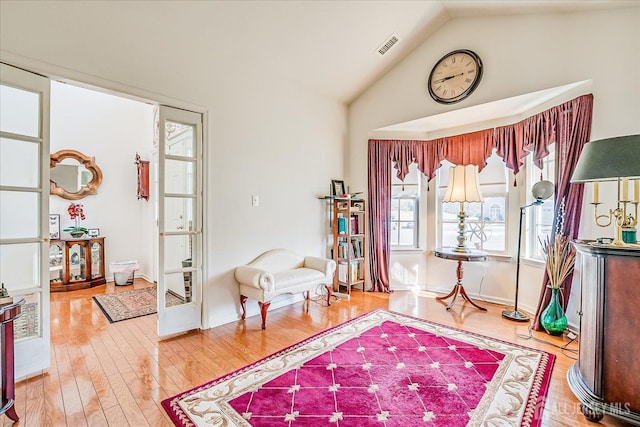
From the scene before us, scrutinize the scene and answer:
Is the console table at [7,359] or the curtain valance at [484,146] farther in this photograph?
the curtain valance at [484,146]

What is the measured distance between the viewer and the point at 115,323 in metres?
3.17

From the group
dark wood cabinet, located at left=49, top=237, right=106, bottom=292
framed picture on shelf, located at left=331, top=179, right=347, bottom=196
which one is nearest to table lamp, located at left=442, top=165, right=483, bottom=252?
framed picture on shelf, located at left=331, top=179, right=347, bottom=196

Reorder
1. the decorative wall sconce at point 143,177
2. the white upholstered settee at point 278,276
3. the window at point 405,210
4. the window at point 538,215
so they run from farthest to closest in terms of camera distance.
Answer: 1. the decorative wall sconce at point 143,177
2. the window at point 405,210
3. the window at point 538,215
4. the white upholstered settee at point 278,276

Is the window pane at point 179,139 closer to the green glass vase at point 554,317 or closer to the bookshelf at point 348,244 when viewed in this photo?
the bookshelf at point 348,244

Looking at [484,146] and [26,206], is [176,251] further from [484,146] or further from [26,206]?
[484,146]

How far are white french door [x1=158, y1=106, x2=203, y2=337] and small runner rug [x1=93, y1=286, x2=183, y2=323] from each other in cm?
12

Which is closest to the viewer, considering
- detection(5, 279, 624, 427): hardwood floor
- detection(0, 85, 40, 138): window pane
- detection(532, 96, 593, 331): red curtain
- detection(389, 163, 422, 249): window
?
detection(5, 279, 624, 427): hardwood floor

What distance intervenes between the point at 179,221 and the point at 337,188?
2314 millimetres

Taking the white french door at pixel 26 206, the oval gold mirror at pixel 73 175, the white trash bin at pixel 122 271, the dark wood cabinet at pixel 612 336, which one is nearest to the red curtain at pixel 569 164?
the dark wood cabinet at pixel 612 336

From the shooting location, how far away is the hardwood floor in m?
1.78

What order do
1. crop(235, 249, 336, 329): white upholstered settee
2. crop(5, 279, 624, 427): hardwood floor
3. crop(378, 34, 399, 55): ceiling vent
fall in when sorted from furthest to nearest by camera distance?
crop(378, 34, 399, 55): ceiling vent < crop(235, 249, 336, 329): white upholstered settee < crop(5, 279, 624, 427): hardwood floor

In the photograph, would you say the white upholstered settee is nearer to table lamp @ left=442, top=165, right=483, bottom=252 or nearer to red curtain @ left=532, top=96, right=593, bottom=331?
table lamp @ left=442, top=165, right=483, bottom=252

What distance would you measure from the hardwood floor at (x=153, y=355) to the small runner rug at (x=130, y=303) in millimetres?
118

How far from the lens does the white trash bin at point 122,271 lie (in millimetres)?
4758
